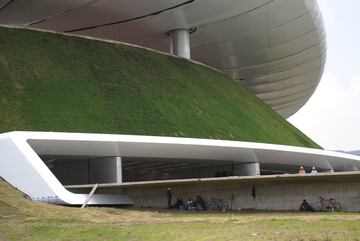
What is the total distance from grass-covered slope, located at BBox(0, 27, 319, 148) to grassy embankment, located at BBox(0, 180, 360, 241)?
9111 mm

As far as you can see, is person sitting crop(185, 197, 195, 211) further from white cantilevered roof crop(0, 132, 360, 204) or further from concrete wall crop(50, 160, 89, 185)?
concrete wall crop(50, 160, 89, 185)

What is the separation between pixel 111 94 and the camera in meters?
32.7

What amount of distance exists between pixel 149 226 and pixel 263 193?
7.74m

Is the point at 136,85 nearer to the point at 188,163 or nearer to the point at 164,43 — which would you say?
the point at 188,163

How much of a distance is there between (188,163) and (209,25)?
1308 cm

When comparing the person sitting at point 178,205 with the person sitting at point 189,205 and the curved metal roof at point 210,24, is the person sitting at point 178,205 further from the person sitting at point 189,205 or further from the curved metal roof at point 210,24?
the curved metal roof at point 210,24

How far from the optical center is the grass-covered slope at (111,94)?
29281 millimetres

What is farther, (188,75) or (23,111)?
(188,75)

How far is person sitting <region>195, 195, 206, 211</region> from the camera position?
2273 centimetres

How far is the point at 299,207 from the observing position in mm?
21094

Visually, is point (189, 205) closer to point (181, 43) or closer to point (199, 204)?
point (199, 204)

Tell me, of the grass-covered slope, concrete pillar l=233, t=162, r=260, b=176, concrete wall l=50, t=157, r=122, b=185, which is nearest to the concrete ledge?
concrete wall l=50, t=157, r=122, b=185

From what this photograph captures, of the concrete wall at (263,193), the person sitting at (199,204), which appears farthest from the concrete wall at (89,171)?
the person sitting at (199,204)

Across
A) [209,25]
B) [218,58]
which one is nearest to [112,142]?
[209,25]
